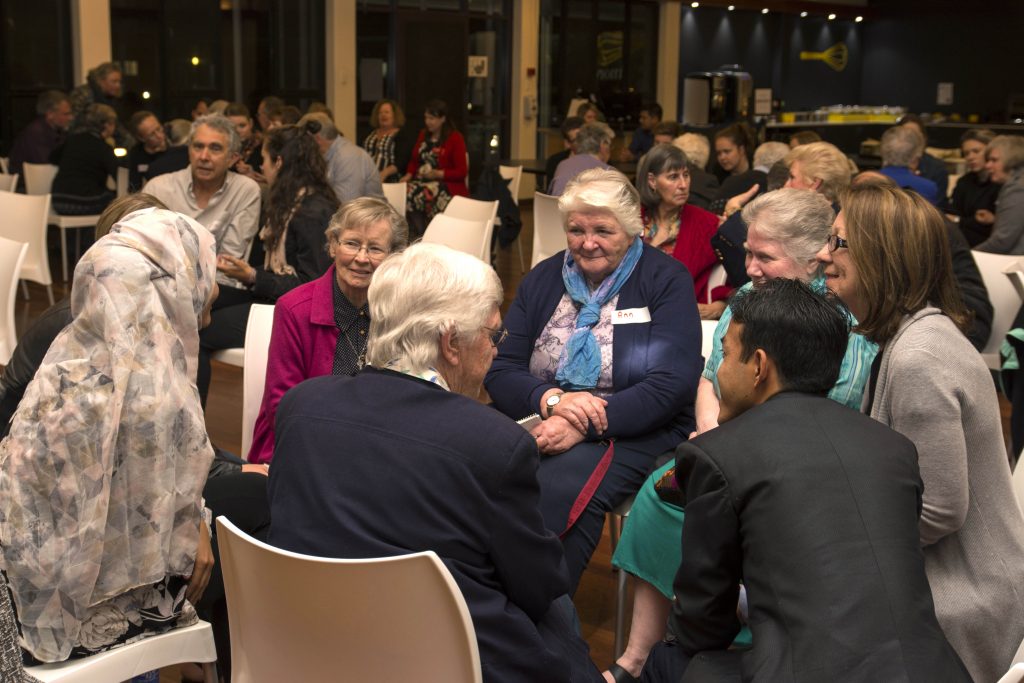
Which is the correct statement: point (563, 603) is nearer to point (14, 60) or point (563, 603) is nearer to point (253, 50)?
point (14, 60)

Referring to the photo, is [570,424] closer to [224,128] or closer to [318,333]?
[318,333]

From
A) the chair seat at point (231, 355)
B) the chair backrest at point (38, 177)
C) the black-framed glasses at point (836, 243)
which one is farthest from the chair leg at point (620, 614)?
the chair backrest at point (38, 177)

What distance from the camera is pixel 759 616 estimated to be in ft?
5.74

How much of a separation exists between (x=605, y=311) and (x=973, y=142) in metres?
6.24

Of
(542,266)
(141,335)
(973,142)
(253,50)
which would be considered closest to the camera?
(141,335)

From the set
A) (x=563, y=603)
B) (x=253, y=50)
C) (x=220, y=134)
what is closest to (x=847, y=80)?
(x=253, y=50)

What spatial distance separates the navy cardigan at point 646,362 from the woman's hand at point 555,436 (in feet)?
0.22

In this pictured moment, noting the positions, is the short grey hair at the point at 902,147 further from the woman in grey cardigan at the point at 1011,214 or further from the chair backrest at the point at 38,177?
the chair backrest at the point at 38,177

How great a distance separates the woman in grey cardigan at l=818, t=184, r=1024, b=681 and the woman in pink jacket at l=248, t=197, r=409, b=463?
148 centimetres

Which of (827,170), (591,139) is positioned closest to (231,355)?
(827,170)

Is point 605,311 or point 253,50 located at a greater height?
point 253,50

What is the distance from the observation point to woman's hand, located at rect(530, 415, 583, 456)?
301 centimetres

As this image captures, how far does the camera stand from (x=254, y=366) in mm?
3299

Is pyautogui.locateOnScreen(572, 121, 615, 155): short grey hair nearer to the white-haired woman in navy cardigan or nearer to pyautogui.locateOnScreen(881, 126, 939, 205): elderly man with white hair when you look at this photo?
pyautogui.locateOnScreen(881, 126, 939, 205): elderly man with white hair
